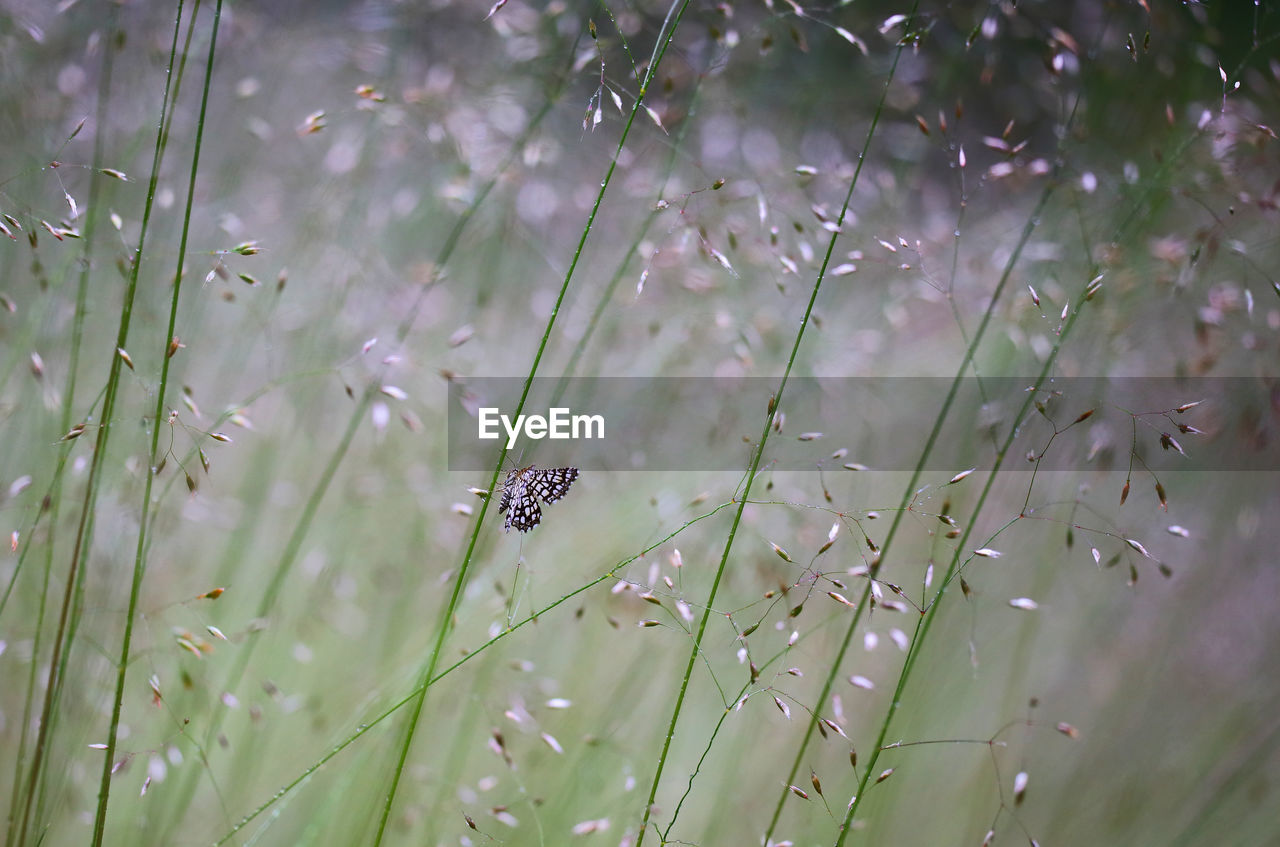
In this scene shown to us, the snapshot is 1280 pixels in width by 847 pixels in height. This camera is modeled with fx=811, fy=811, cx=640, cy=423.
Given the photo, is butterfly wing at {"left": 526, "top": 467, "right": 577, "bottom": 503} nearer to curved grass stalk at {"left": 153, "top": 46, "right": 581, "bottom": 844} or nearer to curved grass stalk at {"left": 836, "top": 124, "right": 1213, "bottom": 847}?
curved grass stalk at {"left": 153, "top": 46, "right": 581, "bottom": 844}

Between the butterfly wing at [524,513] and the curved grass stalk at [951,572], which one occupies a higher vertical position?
the curved grass stalk at [951,572]

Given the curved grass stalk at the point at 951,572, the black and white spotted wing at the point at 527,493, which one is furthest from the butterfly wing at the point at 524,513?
the curved grass stalk at the point at 951,572

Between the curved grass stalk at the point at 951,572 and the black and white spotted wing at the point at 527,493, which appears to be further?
the black and white spotted wing at the point at 527,493

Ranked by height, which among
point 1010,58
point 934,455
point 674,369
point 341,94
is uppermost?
point 341,94

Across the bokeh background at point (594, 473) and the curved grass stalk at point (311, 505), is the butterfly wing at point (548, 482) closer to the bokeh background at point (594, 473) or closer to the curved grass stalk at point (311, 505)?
the bokeh background at point (594, 473)

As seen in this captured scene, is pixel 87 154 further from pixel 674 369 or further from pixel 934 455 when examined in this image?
pixel 934 455

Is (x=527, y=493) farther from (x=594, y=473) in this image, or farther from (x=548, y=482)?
(x=594, y=473)

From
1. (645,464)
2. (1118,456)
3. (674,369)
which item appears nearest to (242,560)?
(645,464)
